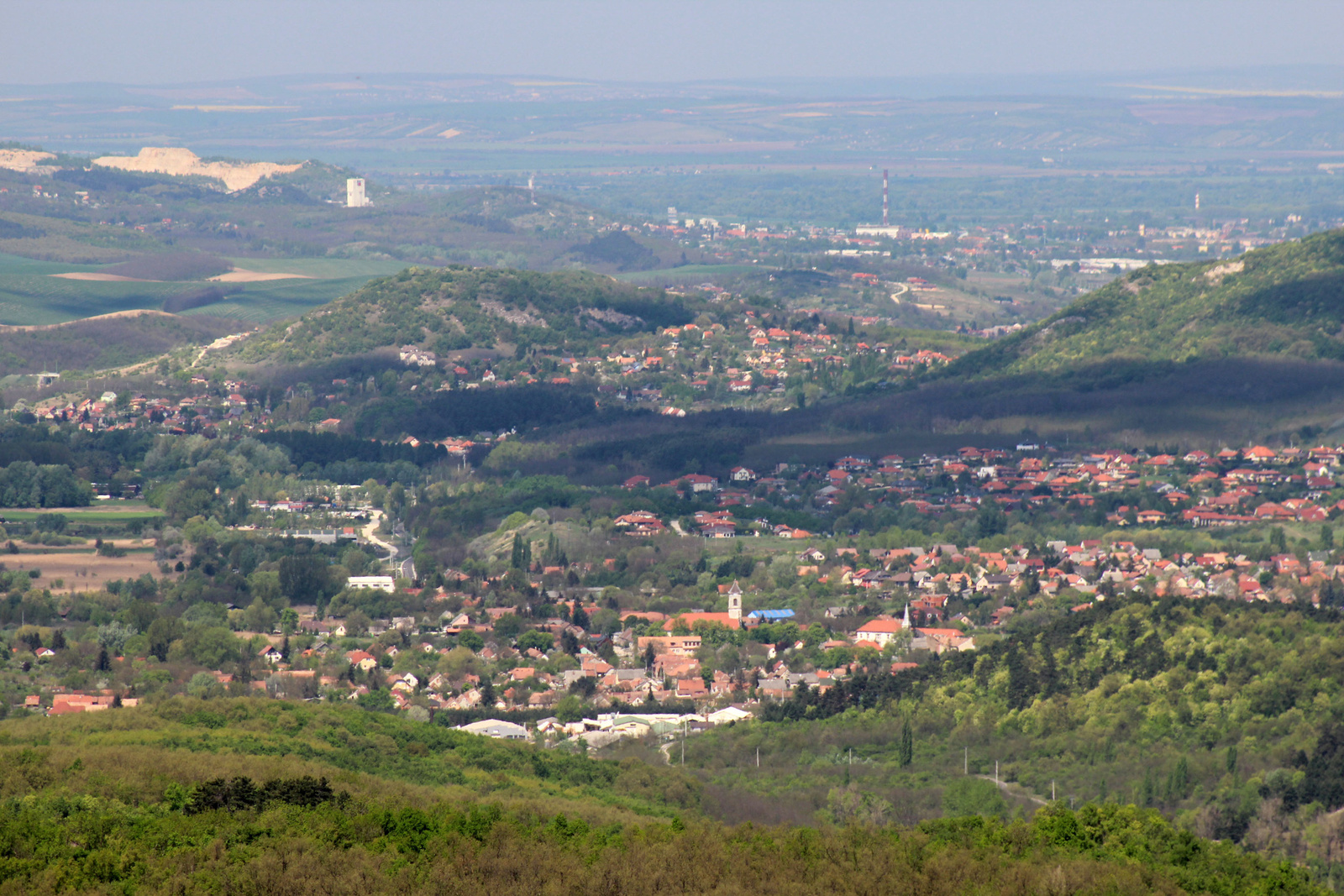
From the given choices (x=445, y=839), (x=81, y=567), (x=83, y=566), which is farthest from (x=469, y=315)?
(x=445, y=839)

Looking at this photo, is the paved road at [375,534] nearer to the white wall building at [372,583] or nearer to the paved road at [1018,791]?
the white wall building at [372,583]

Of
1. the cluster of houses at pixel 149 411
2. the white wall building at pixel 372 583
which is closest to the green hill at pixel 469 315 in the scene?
the cluster of houses at pixel 149 411

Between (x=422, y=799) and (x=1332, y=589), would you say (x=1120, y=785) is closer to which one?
(x=422, y=799)

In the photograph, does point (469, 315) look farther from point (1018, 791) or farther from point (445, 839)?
point (445, 839)

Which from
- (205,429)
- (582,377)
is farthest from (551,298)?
(205,429)

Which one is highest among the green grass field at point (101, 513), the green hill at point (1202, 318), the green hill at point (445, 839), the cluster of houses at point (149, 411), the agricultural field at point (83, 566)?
the green hill at point (445, 839)

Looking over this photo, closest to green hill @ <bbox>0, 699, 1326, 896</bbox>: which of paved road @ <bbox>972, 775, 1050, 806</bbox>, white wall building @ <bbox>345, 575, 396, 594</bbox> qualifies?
paved road @ <bbox>972, 775, 1050, 806</bbox>

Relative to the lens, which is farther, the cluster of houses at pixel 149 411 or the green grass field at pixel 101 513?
the cluster of houses at pixel 149 411
